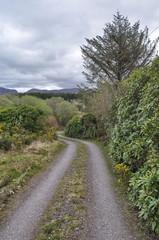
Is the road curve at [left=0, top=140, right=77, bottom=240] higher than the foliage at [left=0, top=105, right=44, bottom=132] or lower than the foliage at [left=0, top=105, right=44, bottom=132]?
lower

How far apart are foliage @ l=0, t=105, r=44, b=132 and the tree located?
7.93m

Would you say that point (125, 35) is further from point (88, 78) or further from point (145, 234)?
point (145, 234)

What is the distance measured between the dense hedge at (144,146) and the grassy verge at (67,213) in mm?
1444

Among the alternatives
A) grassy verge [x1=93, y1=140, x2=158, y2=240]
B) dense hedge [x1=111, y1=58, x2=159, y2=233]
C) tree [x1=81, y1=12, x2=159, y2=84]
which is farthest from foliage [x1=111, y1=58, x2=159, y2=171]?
tree [x1=81, y1=12, x2=159, y2=84]

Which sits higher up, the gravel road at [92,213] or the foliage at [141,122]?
the foliage at [141,122]

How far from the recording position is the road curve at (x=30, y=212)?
3459 millimetres

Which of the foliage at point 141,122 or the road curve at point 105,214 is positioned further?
the foliage at point 141,122

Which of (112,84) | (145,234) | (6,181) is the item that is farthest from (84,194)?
(112,84)

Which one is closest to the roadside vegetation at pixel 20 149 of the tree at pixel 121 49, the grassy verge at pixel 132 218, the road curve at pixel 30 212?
the road curve at pixel 30 212

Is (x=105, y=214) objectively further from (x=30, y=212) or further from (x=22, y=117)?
(x=22, y=117)

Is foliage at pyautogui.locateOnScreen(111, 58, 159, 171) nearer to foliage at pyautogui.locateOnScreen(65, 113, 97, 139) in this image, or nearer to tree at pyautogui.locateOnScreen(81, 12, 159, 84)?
tree at pyautogui.locateOnScreen(81, 12, 159, 84)

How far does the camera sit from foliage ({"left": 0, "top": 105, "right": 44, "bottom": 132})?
45.2ft

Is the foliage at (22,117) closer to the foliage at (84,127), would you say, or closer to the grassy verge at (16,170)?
the grassy verge at (16,170)

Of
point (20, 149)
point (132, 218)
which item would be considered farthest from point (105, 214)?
point (20, 149)
